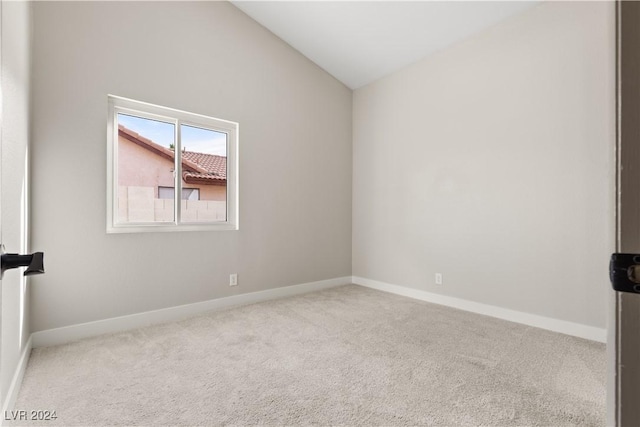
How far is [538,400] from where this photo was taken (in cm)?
169

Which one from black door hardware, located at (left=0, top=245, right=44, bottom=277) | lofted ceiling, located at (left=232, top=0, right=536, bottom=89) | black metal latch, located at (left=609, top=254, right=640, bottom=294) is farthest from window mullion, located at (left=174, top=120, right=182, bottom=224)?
black metal latch, located at (left=609, top=254, right=640, bottom=294)

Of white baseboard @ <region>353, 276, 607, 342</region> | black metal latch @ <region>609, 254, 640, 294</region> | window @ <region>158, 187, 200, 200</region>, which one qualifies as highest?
window @ <region>158, 187, 200, 200</region>

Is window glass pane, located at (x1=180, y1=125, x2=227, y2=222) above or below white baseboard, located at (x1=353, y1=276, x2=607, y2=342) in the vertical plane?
above

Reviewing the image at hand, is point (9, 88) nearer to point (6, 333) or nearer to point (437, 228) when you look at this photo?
point (6, 333)

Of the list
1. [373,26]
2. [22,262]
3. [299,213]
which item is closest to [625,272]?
[22,262]

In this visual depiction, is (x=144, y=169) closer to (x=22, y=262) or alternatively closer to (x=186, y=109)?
(x=186, y=109)

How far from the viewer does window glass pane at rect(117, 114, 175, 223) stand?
9.26 ft

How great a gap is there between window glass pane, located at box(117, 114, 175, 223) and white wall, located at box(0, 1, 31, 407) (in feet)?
2.33

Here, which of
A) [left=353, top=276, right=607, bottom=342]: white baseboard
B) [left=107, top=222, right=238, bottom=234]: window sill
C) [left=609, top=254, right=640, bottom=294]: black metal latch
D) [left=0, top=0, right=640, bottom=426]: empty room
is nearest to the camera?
[left=609, top=254, right=640, bottom=294]: black metal latch

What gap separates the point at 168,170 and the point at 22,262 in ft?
8.53

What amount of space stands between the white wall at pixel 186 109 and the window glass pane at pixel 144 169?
0.63ft

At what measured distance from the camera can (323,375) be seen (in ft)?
6.40

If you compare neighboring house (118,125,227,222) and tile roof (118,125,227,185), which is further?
tile roof (118,125,227,185)

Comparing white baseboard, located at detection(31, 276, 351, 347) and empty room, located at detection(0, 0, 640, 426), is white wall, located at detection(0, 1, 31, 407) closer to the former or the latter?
empty room, located at detection(0, 0, 640, 426)
